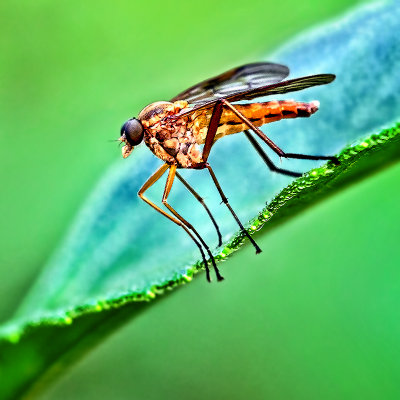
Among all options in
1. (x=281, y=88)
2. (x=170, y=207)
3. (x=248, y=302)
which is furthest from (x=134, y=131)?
(x=248, y=302)

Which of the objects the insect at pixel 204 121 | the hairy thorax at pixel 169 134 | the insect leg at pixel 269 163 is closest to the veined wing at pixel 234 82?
the insect at pixel 204 121

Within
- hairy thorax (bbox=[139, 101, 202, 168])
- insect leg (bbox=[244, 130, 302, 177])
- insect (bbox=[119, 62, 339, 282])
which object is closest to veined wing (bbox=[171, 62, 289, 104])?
insect (bbox=[119, 62, 339, 282])

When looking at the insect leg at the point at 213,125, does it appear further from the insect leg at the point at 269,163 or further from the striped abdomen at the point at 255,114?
the insect leg at the point at 269,163

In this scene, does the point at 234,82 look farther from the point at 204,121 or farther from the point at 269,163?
the point at 269,163

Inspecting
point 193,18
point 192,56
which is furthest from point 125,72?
point 193,18

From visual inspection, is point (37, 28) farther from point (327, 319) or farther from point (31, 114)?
point (327, 319)

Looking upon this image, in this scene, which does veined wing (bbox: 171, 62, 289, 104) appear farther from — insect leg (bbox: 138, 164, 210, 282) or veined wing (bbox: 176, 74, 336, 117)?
insect leg (bbox: 138, 164, 210, 282)
